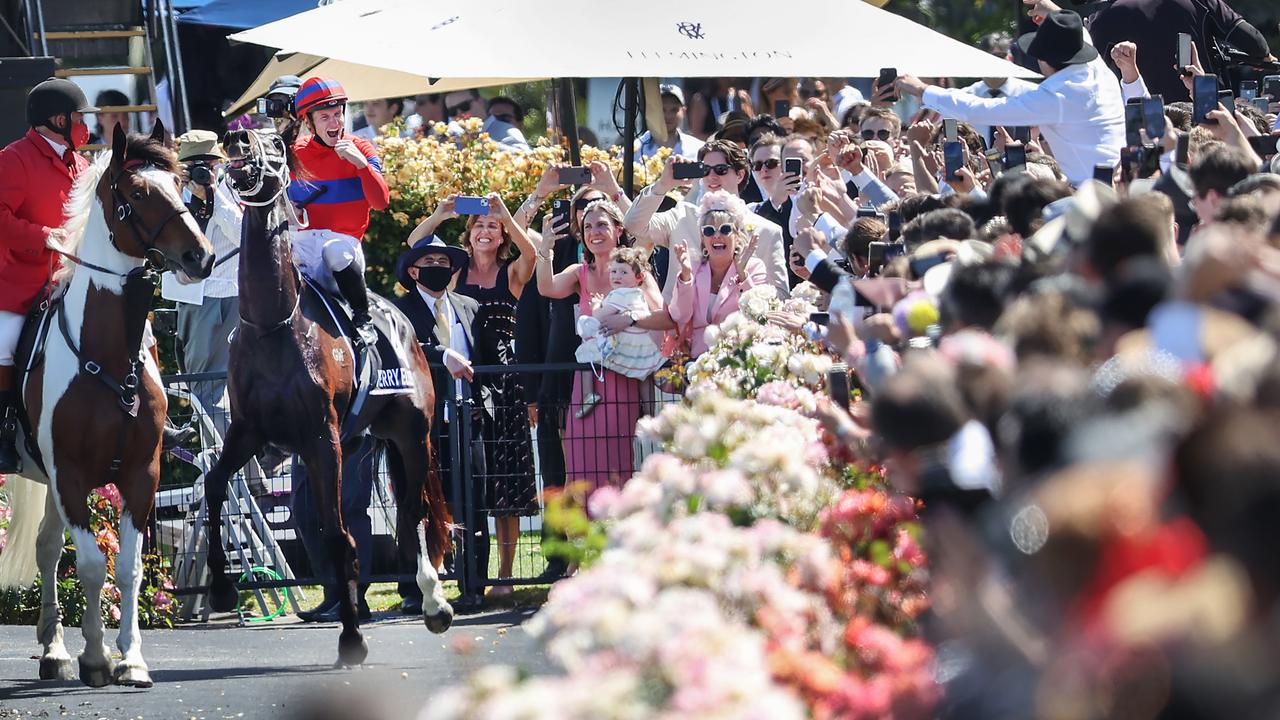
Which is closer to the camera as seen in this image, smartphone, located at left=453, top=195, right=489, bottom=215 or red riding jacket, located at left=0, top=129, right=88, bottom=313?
red riding jacket, located at left=0, top=129, right=88, bottom=313

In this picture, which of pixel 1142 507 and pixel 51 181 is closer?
pixel 1142 507

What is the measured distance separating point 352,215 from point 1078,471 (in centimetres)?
846

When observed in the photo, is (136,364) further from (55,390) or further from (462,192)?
(462,192)

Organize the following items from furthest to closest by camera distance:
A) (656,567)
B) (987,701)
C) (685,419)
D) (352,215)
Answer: (352,215), (685,419), (656,567), (987,701)

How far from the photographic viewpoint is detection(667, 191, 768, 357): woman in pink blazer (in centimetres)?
1051

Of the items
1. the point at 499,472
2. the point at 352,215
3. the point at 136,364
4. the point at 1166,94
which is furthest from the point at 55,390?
the point at 1166,94

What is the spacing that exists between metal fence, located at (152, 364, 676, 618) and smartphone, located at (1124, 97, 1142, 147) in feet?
13.2

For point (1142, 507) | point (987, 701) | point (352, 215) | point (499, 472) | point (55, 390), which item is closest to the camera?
point (1142, 507)

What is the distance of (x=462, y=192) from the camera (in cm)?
1431

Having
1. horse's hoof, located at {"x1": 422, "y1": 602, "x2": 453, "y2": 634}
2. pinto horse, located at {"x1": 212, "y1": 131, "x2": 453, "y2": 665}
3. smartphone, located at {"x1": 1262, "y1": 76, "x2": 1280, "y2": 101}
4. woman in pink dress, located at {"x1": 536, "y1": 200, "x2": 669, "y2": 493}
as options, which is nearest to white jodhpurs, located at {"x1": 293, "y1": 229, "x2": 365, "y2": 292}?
pinto horse, located at {"x1": 212, "y1": 131, "x2": 453, "y2": 665}

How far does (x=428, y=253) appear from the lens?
1202 centimetres

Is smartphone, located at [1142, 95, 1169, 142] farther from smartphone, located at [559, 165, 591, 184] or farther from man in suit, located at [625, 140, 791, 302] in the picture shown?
smartphone, located at [559, 165, 591, 184]

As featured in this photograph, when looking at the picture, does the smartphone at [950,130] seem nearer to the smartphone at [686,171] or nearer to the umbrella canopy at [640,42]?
the umbrella canopy at [640,42]

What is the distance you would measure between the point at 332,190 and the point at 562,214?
207 cm
